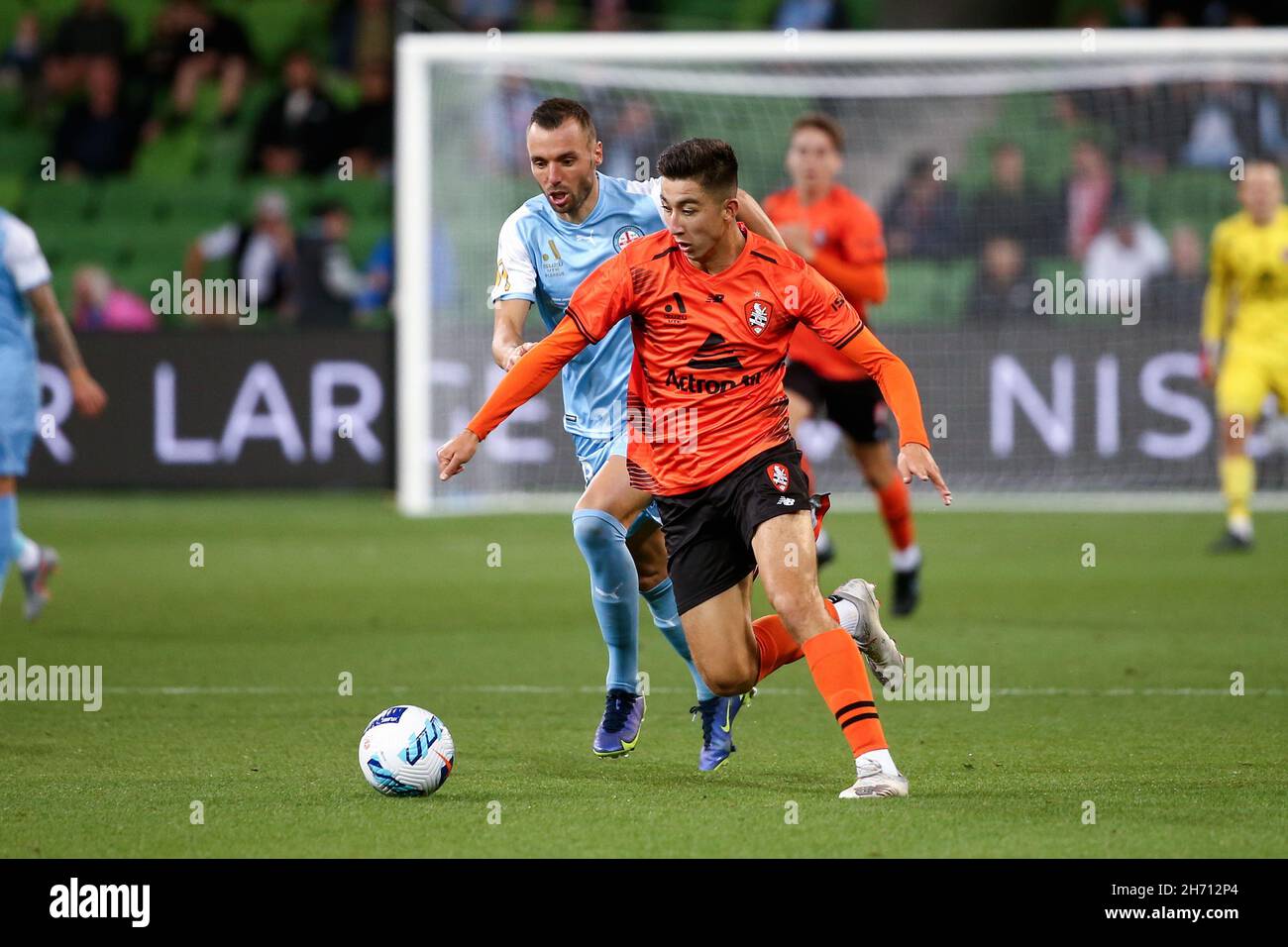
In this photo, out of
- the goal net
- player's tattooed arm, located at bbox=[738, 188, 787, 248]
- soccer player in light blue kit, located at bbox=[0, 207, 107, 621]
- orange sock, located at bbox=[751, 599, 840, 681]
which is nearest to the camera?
orange sock, located at bbox=[751, 599, 840, 681]

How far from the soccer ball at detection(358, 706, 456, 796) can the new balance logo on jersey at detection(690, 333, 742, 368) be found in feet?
3.99

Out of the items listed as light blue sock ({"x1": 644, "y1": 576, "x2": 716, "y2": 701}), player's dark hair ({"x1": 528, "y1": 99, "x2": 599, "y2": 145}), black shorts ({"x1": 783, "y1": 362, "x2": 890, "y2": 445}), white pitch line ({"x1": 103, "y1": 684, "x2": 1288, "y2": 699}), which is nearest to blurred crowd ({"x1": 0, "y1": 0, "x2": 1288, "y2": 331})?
black shorts ({"x1": 783, "y1": 362, "x2": 890, "y2": 445})

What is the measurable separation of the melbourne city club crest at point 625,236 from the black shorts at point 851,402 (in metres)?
3.31

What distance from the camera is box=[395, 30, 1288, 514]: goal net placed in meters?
14.1

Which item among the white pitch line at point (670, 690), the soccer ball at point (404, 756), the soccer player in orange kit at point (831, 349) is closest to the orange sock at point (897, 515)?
the soccer player in orange kit at point (831, 349)

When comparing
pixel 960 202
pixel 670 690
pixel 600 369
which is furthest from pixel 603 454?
pixel 960 202

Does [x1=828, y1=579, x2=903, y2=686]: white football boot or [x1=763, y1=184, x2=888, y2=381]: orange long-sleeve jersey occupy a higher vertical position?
[x1=763, y1=184, x2=888, y2=381]: orange long-sleeve jersey

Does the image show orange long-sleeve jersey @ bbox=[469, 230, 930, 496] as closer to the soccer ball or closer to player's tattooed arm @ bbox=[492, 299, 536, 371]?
player's tattooed arm @ bbox=[492, 299, 536, 371]

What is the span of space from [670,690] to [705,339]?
2281 millimetres

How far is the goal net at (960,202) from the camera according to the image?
14.1m

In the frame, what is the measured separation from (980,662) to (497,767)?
9.15 ft

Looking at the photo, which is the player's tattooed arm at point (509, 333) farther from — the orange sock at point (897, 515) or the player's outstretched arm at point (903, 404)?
the orange sock at point (897, 515)

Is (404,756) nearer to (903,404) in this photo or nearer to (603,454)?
(603,454)

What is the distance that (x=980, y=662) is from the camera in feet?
25.8
